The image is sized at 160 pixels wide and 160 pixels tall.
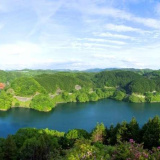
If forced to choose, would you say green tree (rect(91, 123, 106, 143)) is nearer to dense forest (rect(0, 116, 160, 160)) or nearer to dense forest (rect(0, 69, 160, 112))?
dense forest (rect(0, 116, 160, 160))

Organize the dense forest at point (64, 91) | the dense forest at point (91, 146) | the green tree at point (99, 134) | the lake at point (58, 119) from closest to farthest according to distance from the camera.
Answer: the dense forest at point (91, 146) < the green tree at point (99, 134) < the lake at point (58, 119) < the dense forest at point (64, 91)

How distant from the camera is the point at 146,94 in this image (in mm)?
85625

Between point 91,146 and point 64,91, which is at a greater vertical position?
point 91,146

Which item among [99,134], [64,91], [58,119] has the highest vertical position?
[64,91]

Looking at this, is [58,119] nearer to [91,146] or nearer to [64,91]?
[64,91]

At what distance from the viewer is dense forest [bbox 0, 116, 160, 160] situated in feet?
27.5

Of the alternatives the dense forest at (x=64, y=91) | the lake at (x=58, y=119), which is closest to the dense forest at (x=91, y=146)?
the lake at (x=58, y=119)

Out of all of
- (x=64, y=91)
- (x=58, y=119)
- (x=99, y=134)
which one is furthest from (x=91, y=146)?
(x=64, y=91)

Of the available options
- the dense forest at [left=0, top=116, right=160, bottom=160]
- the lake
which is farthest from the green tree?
the lake

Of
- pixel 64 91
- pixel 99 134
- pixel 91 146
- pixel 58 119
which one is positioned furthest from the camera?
pixel 64 91

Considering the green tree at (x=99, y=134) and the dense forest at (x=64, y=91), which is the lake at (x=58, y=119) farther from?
the green tree at (x=99, y=134)

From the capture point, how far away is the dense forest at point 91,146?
8.39 metres

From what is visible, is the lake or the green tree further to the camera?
the lake

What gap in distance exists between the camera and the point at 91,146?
31.2 feet
